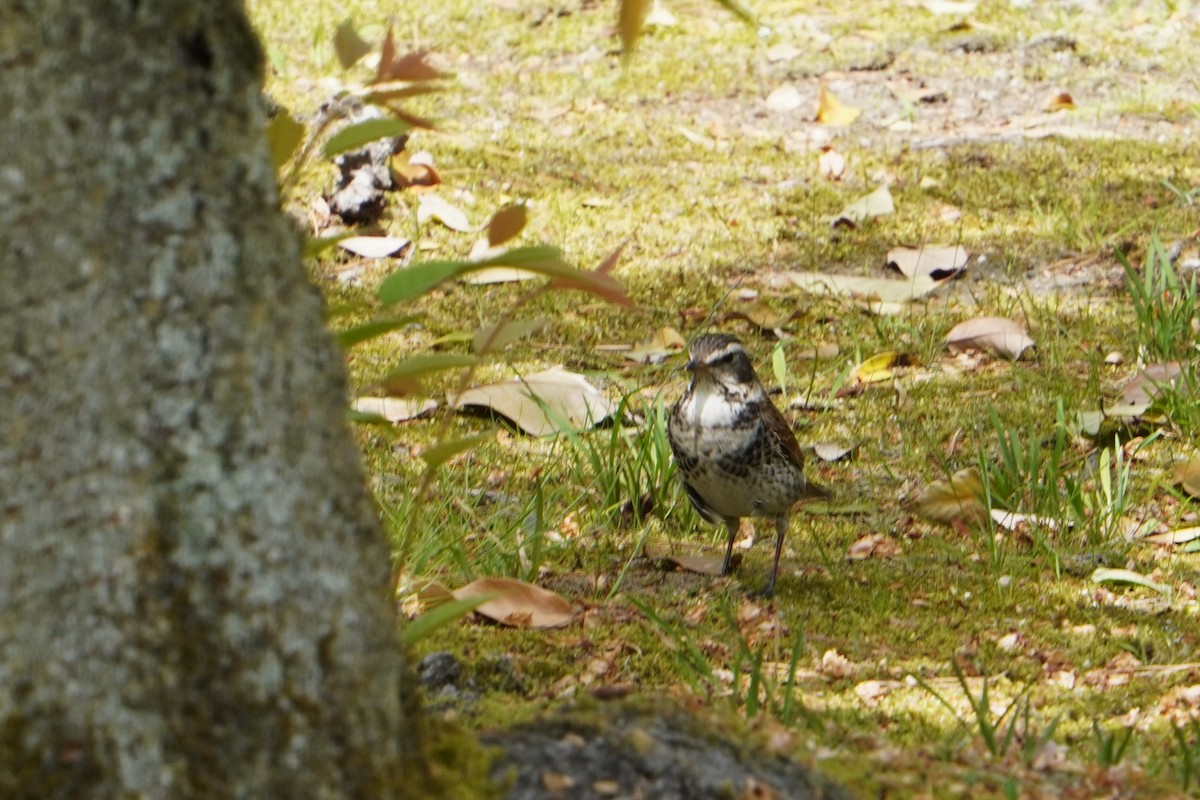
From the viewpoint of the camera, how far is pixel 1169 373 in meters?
5.32

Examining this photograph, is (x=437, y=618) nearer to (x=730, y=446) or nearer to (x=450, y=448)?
(x=450, y=448)

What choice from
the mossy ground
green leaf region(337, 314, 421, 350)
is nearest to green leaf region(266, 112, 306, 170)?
green leaf region(337, 314, 421, 350)

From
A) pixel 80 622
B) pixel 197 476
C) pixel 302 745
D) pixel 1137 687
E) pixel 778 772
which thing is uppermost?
pixel 197 476

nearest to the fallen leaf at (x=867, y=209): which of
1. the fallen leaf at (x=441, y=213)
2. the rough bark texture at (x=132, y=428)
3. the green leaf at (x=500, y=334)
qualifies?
the fallen leaf at (x=441, y=213)

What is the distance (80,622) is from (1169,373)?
4452 millimetres

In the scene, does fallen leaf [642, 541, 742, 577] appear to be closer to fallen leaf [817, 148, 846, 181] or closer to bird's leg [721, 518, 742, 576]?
bird's leg [721, 518, 742, 576]

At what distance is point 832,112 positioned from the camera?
27.6ft

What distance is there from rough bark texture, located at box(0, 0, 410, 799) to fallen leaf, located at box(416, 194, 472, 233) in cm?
507

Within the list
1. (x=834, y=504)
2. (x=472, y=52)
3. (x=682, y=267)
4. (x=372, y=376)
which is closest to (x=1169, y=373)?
(x=834, y=504)

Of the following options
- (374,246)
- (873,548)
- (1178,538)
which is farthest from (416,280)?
(374,246)

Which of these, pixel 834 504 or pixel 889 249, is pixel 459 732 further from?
pixel 889 249

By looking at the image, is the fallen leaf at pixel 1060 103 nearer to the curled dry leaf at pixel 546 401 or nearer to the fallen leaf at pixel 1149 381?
the fallen leaf at pixel 1149 381

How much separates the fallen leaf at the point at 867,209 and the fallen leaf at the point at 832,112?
1268 mm

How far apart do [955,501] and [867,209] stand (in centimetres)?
282
